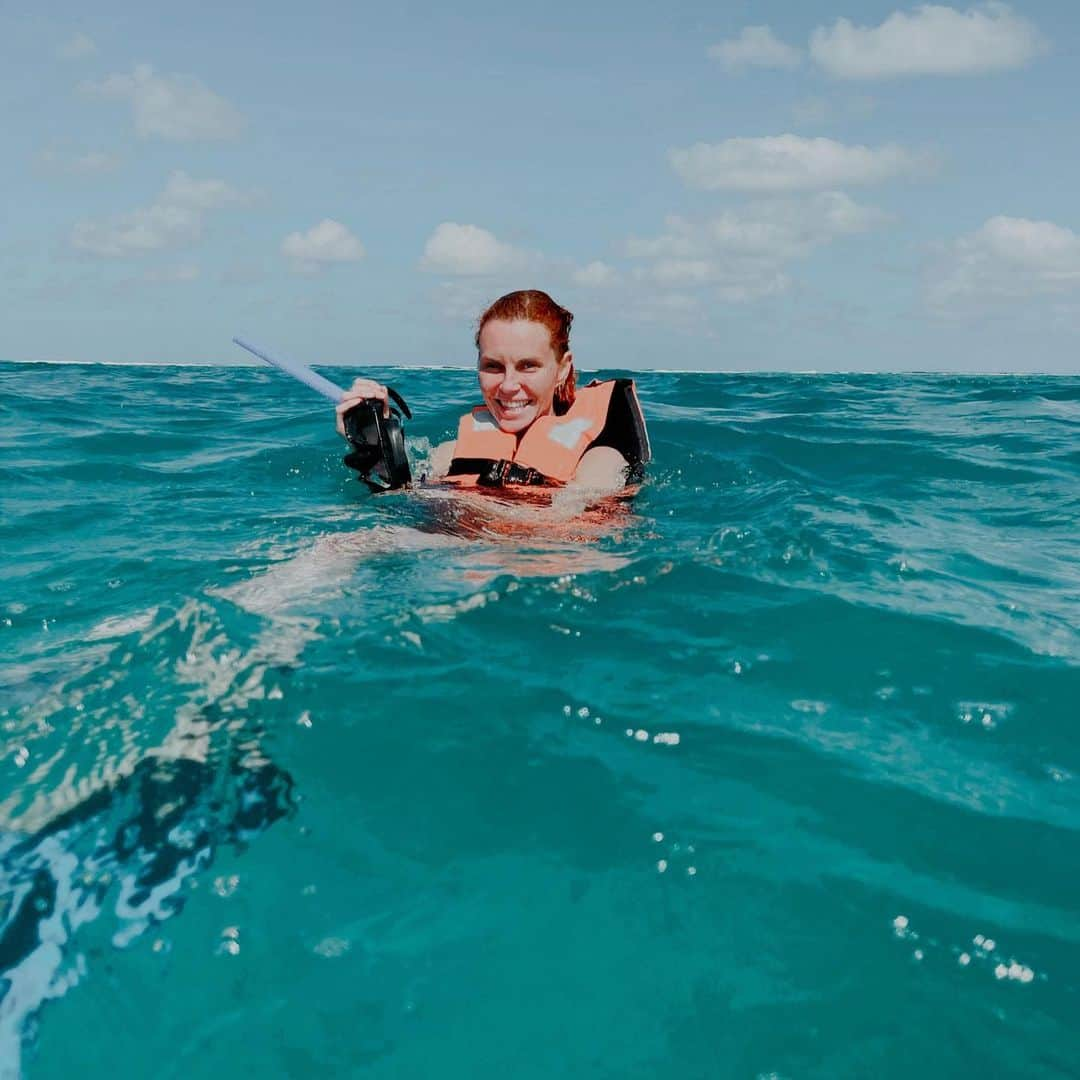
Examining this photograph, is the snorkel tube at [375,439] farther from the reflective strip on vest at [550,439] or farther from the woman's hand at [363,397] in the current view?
the reflective strip on vest at [550,439]

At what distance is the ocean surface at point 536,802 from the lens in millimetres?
1979

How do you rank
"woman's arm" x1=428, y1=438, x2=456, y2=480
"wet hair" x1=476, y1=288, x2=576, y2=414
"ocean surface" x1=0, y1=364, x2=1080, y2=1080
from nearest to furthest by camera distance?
1. "ocean surface" x1=0, y1=364, x2=1080, y2=1080
2. "wet hair" x1=476, y1=288, x2=576, y2=414
3. "woman's arm" x1=428, y1=438, x2=456, y2=480

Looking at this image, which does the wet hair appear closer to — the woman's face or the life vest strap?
the woman's face

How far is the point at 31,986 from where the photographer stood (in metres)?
2.07

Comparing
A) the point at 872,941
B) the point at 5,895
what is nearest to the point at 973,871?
the point at 872,941

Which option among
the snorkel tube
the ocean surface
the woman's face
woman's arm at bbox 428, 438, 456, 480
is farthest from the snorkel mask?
woman's arm at bbox 428, 438, 456, 480

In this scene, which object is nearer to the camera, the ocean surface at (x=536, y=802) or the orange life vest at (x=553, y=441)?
the ocean surface at (x=536, y=802)

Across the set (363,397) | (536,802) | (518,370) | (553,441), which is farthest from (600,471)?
(536,802)

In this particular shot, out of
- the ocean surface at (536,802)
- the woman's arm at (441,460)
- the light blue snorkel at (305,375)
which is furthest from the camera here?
the woman's arm at (441,460)

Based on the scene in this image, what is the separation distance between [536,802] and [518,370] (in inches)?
145

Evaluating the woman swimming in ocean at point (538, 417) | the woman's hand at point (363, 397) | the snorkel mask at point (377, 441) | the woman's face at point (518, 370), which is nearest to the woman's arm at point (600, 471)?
the woman swimming in ocean at point (538, 417)

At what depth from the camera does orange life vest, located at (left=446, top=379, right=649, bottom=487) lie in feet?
19.2

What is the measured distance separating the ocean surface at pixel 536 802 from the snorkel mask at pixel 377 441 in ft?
1.62

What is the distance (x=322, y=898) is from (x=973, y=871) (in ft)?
5.50
